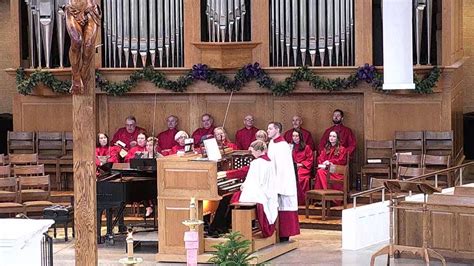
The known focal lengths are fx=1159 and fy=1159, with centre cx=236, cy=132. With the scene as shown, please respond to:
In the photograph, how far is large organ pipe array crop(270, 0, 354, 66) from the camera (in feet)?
63.9

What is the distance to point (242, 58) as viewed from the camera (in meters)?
19.8

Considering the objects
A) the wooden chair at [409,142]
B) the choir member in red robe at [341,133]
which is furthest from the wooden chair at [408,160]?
the choir member in red robe at [341,133]

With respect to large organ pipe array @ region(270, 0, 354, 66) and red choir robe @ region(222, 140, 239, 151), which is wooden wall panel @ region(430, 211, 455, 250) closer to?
red choir robe @ region(222, 140, 239, 151)

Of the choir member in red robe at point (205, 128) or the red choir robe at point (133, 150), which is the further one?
the choir member in red robe at point (205, 128)

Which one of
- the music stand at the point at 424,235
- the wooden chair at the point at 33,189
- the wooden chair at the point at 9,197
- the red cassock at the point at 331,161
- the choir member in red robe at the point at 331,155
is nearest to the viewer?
the music stand at the point at 424,235

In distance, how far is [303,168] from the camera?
18859mm

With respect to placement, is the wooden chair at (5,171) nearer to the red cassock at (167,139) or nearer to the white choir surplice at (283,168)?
the red cassock at (167,139)

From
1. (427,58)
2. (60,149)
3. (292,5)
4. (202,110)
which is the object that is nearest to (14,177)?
(60,149)

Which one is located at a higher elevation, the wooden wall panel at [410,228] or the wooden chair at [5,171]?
the wooden chair at [5,171]

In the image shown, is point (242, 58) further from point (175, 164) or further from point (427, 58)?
point (175, 164)

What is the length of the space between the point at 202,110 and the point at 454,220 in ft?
23.6

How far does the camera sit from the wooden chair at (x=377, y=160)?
18578 mm

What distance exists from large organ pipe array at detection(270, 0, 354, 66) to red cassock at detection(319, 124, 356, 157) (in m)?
1.10

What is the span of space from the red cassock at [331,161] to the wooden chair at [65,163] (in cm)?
426
